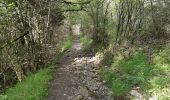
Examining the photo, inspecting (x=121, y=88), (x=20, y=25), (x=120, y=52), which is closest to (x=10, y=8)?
(x=20, y=25)

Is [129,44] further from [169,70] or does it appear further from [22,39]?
[22,39]

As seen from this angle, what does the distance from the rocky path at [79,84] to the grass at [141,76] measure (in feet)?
→ 1.34

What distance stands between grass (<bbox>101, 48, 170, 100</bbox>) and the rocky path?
16.1 inches

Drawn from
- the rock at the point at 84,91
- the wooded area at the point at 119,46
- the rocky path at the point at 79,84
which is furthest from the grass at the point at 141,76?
the rock at the point at 84,91

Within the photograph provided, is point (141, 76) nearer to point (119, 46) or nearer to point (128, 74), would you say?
point (128, 74)

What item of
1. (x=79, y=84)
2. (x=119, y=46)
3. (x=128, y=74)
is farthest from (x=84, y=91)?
(x=119, y=46)

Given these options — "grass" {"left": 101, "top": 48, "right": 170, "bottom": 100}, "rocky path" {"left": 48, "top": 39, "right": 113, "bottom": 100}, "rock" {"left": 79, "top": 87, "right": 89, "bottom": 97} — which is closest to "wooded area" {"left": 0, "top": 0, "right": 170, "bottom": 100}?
"grass" {"left": 101, "top": 48, "right": 170, "bottom": 100}

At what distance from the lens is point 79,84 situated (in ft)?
38.2

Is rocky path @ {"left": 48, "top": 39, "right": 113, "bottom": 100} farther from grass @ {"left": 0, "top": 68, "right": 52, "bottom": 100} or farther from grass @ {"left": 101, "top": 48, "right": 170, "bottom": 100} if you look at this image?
grass @ {"left": 101, "top": 48, "right": 170, "bottom": 100}

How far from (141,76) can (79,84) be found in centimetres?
252

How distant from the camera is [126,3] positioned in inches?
624

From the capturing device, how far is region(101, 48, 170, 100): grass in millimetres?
9469

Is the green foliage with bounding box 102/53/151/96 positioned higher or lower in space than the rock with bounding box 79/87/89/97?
higher

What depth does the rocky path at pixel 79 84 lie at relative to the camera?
1015 centimetres
